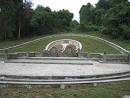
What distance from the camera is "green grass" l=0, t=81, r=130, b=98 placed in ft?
41.0

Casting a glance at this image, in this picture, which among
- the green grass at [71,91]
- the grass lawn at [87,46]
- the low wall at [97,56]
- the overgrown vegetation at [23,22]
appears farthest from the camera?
the overgrown vegetation at [23,22]

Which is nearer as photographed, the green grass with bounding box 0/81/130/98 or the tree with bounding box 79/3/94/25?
the green grass with bounding box 0/81/130/98

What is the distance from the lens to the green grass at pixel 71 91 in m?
12.5

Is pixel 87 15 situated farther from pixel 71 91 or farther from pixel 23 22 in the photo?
pixel 71 91

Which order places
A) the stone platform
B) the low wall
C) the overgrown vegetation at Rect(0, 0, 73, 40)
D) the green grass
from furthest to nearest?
the overgrown vegetation at Rect(0, 0, 73, 40) < the low wall < the stone platform < the green grass

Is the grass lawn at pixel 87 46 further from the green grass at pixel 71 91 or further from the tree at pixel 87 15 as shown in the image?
the tree at pixel 87 15

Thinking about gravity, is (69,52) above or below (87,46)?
below

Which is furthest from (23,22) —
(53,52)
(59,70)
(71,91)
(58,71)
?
(71,91)

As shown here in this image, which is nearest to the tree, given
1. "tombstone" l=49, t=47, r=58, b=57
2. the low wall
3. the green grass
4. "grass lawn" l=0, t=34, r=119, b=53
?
"grass lawn" l=0, t=34, r=119, b=53

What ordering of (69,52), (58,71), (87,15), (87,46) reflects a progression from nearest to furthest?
(58,71)
(69,52)
(87,46)
(87,15)

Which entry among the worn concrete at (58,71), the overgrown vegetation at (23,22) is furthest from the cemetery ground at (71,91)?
the overgrown vegetation at (23,22)

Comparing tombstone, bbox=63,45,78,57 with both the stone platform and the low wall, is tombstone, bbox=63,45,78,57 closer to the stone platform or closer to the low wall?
the low wall

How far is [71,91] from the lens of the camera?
43.6 feet

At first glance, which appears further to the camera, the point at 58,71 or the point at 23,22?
the point at 23,22
